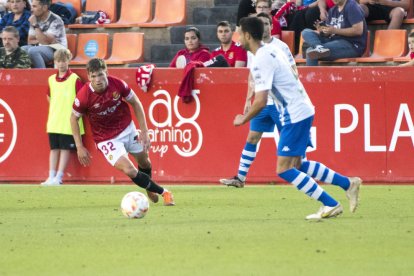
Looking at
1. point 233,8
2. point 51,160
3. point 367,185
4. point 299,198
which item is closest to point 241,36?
point 299,198

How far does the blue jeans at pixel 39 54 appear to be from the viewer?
60.5 ft

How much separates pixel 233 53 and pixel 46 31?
342cm

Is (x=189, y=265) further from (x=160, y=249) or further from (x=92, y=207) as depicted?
(x=92, y=207)

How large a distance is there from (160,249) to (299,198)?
5.06m

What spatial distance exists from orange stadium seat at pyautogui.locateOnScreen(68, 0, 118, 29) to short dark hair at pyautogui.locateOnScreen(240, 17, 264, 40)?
9800 millimetres

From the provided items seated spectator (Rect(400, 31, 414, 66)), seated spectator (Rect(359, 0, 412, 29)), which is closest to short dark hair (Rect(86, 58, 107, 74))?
seated spectator (Rect(400, 31, 414, 66))

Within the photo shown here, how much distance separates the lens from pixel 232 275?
7.77m

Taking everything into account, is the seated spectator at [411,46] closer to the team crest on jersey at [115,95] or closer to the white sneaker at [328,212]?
the team crest on jersey at [115,95]

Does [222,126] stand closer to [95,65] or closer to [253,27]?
[95,65]

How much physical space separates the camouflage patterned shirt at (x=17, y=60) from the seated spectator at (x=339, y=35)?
4.40m

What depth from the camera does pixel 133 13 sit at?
2047 cm

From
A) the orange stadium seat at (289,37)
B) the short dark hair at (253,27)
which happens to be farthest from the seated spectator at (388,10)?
the short dark hair at (253,27)

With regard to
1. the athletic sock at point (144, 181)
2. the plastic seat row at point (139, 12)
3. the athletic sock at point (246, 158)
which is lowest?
the athletic sock at point (246, 158)

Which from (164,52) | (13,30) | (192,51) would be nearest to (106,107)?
(192,51)
